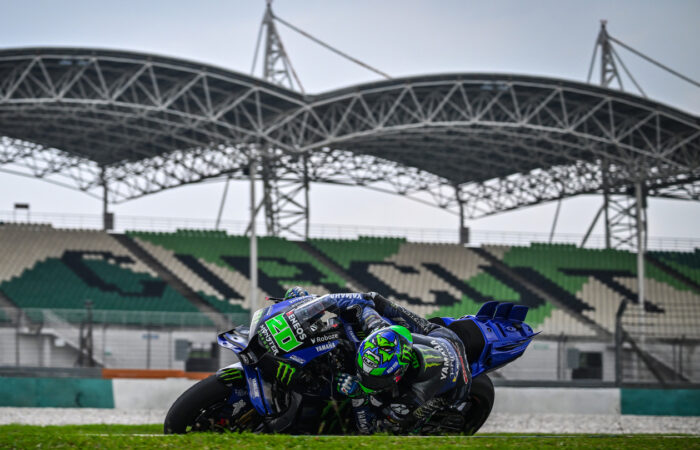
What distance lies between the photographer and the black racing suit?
27.6 feet

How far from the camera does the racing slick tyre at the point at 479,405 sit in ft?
31.0

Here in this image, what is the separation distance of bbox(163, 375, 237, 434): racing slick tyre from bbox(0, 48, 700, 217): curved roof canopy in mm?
23223

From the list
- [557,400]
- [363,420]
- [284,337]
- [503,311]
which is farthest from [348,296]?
[557,400]

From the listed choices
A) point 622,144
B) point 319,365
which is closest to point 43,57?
point 622,144

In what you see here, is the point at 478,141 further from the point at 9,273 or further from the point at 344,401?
the point at 344,401

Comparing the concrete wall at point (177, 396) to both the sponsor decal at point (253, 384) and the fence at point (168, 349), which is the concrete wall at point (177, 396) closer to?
the fence at point (168, 349)

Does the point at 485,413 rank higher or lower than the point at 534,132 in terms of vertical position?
lower

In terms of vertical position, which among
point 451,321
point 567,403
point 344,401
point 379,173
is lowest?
point 567,403

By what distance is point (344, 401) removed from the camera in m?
8.66

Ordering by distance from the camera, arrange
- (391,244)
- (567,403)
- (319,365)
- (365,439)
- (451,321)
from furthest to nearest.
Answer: (391,244), (567,403), (451,321), (319,365), (365,439)

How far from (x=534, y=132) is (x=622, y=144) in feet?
11.3

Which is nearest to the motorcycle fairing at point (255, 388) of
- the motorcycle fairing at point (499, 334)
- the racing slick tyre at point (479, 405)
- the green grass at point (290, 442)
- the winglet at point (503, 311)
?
the green grass at point (290, 442)

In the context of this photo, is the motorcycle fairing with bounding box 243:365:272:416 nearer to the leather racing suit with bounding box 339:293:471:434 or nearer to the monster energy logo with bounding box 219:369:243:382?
the monster energy logo with bounding box 219:369:243:382

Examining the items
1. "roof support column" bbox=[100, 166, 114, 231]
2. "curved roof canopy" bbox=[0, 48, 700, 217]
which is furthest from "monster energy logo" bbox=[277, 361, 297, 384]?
"roof support column" bbox=[100, 166, 114, 231]
